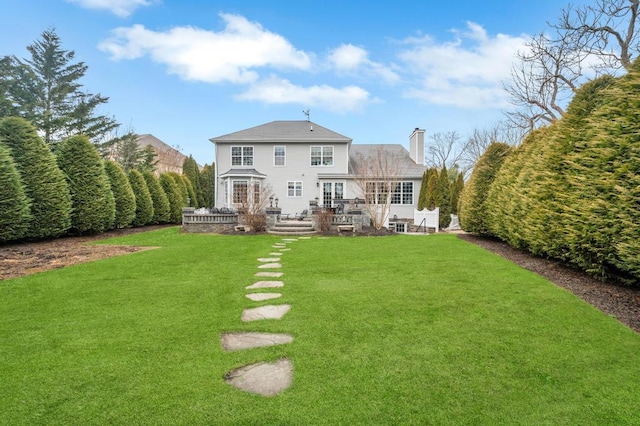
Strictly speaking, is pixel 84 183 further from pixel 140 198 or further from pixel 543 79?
pixel 543 79

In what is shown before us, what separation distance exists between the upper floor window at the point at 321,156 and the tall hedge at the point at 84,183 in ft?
39.9

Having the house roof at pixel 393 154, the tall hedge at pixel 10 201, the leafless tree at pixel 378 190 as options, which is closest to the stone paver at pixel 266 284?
the tall hedge at pixel 10 201

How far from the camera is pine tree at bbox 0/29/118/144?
2630 centimetres

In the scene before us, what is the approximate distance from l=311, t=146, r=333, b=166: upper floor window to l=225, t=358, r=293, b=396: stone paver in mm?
19585

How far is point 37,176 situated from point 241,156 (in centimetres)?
1213

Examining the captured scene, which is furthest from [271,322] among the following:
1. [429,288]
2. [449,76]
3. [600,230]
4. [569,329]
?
[449,76]

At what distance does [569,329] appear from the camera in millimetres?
3447

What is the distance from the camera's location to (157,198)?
61.4 feet

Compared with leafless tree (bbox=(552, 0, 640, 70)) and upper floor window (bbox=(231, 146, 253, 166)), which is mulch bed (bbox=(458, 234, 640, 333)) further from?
upper floor window (bbox=(231, 146, 253, 166))

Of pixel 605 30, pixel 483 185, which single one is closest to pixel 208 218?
pixel 483 185

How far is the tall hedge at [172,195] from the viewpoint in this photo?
20.4 metres

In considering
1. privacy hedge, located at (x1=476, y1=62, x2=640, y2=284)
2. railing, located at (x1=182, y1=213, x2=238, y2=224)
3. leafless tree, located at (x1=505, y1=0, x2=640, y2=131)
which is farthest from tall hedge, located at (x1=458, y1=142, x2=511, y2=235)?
railing, located at (x1=182, y1=213, x2=238, y2=224)

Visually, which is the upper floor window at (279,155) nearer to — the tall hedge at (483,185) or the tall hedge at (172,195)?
the tall hedge at (172,195)

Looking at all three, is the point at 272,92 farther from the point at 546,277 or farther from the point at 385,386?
the point at 385,386
